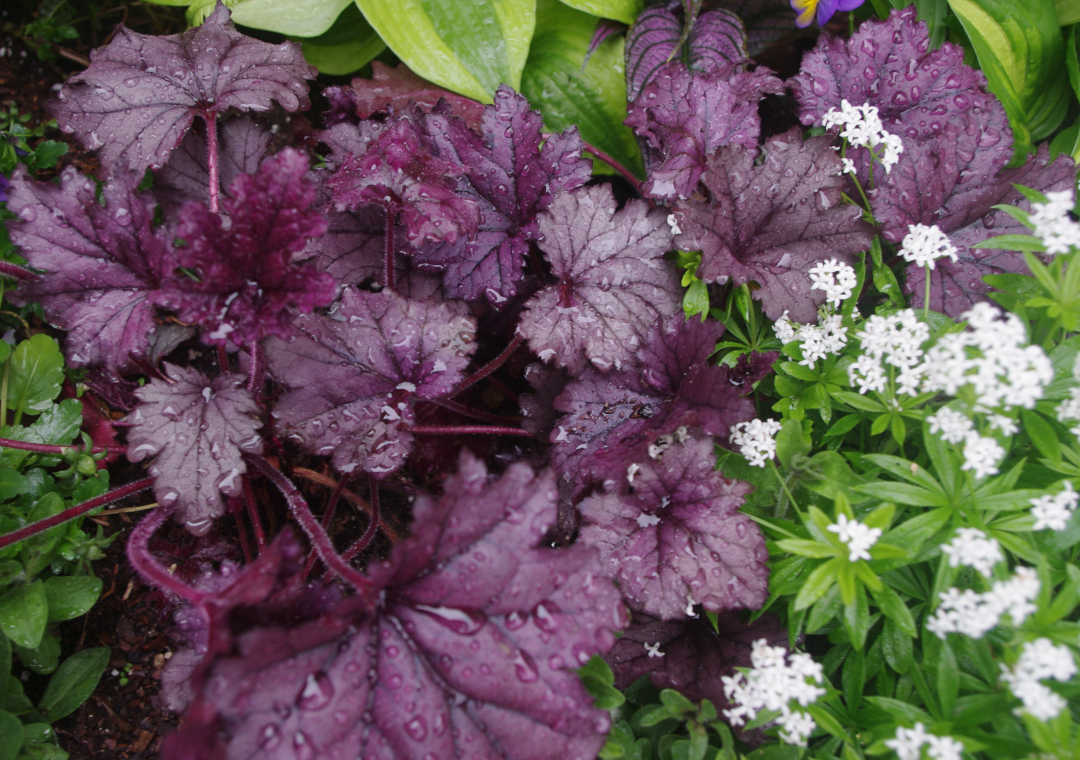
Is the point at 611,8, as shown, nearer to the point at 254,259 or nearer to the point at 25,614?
the point at 254,259

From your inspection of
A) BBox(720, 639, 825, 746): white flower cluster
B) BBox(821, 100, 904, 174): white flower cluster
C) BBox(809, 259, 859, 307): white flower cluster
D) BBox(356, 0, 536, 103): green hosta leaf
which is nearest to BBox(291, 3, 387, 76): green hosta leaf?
BBox(356, 0, 536, 103): green hosta leaf

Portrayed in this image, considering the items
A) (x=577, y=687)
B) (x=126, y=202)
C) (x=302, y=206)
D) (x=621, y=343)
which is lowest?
(x=577, y=687)

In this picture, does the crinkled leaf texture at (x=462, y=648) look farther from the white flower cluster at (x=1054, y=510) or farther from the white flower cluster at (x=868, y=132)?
the white flower cluster at (x=868, y=132)

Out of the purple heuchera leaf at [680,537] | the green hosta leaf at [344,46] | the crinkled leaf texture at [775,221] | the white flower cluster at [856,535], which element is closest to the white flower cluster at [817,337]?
the crinkled leaf texture at [775,221]

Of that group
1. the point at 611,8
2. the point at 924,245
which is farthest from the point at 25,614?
the point at 611,8

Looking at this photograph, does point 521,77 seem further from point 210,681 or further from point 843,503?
point 210,681

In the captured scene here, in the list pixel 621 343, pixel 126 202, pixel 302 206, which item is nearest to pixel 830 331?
pixel 621 343

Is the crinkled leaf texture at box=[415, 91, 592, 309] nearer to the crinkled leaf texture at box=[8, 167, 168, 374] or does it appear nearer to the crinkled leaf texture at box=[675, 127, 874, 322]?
the crinkled leaf texture at box=[675, 127, 874, 322]
